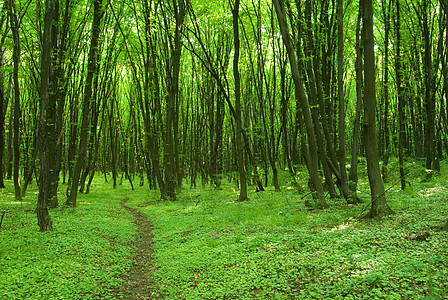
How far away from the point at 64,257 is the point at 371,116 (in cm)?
679

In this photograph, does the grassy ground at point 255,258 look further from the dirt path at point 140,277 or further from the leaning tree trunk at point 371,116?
the leaning tree trunk at point 371,116

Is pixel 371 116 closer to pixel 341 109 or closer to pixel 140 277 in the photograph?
pixel 341 109

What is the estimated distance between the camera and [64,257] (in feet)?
18.3

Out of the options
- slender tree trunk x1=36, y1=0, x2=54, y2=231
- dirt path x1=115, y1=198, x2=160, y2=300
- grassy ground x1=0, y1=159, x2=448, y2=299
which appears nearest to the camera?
grassy ground x1=0, y1=159, x2=448, y2=299

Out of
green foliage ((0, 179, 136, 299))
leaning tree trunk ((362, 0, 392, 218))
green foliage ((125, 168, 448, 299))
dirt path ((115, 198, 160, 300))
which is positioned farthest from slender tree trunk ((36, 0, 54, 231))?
leaning tree trunk ((362, 0, 392, 218))

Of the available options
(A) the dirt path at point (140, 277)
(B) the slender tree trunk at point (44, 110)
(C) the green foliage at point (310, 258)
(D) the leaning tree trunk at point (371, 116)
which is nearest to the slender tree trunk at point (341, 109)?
(C) the green foliage at point (310, 258)

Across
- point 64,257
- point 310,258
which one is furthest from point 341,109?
point 64,257

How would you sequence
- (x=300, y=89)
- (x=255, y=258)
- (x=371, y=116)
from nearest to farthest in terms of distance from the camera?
(x=255, y=258) → (x=371, y=116) → (x=300, y=89)

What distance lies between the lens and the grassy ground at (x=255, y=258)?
379cm

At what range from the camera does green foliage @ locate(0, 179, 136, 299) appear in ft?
14.4

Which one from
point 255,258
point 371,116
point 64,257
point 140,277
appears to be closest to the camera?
point 255,258

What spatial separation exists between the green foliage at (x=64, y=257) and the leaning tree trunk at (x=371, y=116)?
5342 mm

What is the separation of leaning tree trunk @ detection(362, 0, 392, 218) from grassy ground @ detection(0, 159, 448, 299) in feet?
1.35

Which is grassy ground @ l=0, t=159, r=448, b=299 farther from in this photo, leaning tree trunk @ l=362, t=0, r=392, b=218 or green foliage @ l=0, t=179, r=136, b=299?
leaning tree trunk @ l=362, t=0, r=392, b=218
